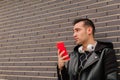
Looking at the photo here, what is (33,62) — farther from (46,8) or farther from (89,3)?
(89,3)

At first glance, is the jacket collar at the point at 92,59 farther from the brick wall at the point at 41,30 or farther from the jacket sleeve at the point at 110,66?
the brick wall at the point at 41,30

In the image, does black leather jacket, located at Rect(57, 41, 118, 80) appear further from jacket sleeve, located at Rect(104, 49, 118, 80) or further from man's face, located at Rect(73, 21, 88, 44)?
man's face, located at Rect(73, 21, 88, 44)

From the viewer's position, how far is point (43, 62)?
559 cm

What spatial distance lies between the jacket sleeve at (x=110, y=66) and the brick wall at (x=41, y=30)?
414 millimetres

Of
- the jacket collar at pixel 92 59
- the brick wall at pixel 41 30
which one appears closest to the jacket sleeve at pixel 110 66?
the jacket collar at pixel 92 59

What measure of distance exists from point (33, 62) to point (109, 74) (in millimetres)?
2309

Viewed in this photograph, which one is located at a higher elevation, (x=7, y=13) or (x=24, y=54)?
(x=7, y=13)

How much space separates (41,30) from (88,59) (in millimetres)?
1829

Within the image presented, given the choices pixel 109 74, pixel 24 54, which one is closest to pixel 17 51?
pixel 24 54

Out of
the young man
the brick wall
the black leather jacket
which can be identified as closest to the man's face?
the young man

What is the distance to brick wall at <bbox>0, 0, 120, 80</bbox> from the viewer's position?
4559 mm

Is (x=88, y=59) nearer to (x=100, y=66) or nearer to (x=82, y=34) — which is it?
(x=100, y=66)

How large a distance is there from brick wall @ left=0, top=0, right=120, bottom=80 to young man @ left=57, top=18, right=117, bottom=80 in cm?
36

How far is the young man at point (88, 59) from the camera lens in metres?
3.88
